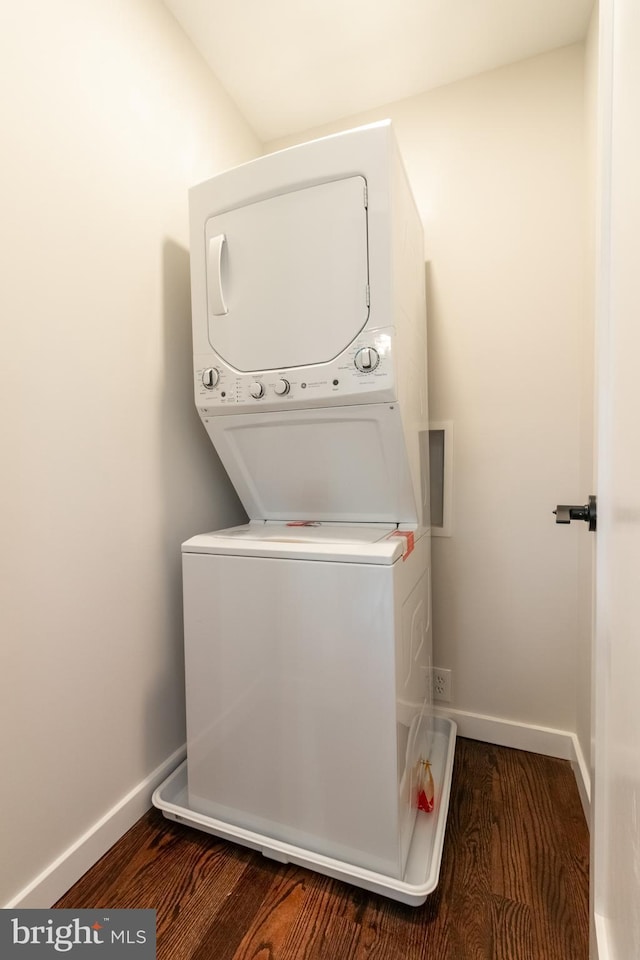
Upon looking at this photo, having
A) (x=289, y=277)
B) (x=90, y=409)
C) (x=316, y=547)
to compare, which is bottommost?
(x=316, y=547)

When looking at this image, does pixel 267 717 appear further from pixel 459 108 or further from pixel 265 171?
pixel 459 108

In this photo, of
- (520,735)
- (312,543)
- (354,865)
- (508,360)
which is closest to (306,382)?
(312,543)

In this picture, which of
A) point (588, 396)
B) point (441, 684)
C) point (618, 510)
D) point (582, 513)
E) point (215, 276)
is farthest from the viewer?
point (441, 684)

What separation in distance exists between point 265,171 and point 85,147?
0.46 meters

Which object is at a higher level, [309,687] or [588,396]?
[588,396]

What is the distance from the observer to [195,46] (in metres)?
1.54

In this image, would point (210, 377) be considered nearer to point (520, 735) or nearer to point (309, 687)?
point (309, 687)

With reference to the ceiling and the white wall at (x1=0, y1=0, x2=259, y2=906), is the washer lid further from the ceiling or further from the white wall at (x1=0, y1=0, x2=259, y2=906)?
the ceiling

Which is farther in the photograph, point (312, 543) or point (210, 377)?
point (210, 377)

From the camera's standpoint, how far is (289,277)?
4.03 feet

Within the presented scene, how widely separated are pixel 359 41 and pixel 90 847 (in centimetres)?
258

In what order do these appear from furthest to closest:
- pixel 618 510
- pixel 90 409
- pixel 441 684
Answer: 1. pixel 441 684
2. pixel 90 409
3. pixel 618 510

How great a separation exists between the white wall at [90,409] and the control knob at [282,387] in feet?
1.36

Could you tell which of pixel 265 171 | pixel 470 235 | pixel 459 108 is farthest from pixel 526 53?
pixel 265 171
